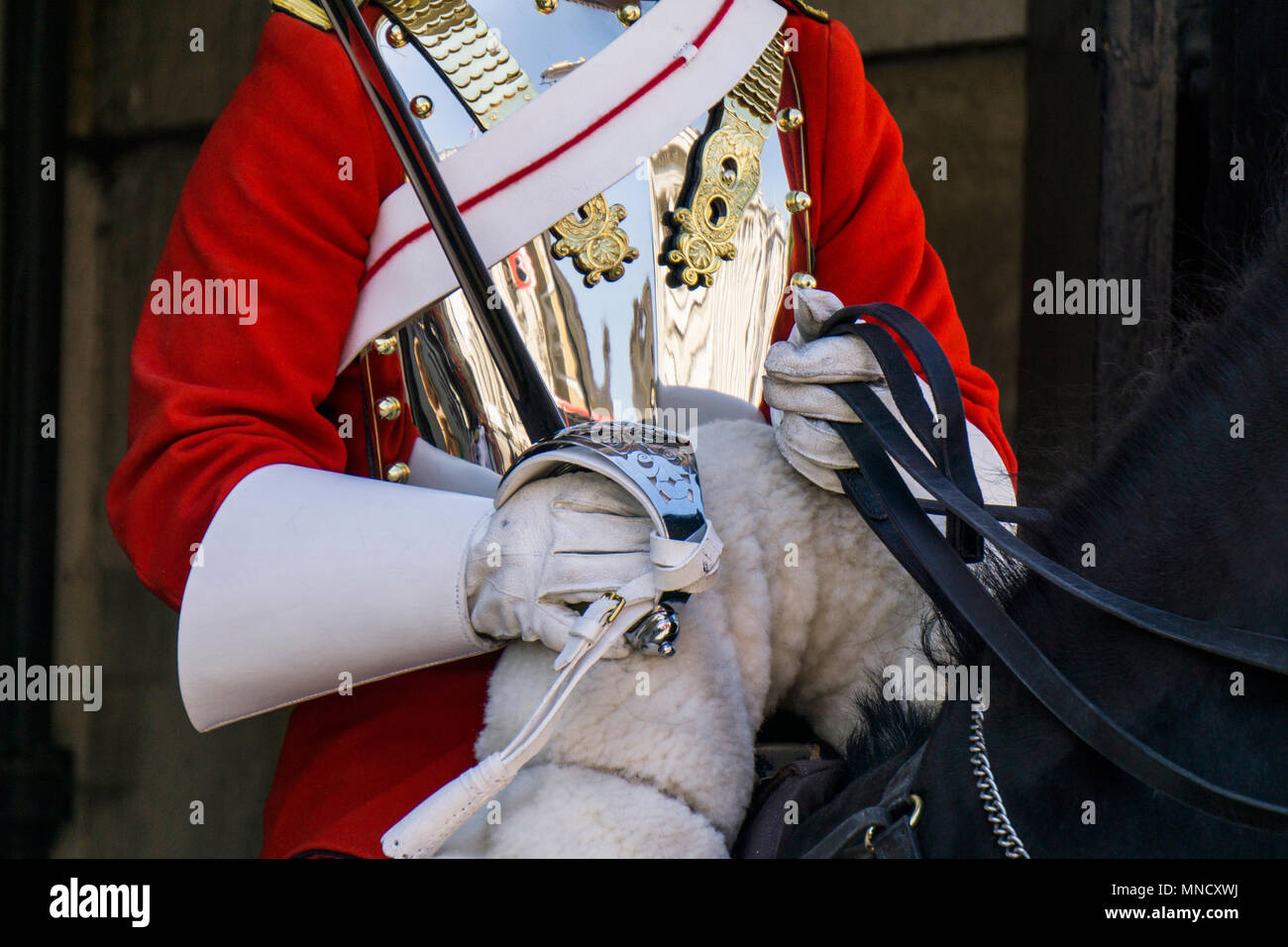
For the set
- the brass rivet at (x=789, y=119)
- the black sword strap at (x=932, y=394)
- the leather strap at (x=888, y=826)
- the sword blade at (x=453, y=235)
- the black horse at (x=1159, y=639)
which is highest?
the brass rivet at (x=789, y=119)

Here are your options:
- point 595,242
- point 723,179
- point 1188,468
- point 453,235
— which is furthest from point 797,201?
point 1188,468

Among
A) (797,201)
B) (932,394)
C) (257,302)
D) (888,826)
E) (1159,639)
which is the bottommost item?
(888,826)

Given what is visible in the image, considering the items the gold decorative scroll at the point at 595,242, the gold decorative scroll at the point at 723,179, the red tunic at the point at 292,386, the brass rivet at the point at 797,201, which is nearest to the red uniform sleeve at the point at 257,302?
the red tunic at the point at 292,386

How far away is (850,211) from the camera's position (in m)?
1.27

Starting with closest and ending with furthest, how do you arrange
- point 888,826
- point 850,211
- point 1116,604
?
point 1116,604
point 888,826
point 850,211

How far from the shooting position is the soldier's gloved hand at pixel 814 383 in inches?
33.9

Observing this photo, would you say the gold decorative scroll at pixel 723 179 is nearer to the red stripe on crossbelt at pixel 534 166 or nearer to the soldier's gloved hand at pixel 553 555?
the red stripe on crossbelt at pixel 534 166

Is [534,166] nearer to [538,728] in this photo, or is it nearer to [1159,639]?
[538,728]

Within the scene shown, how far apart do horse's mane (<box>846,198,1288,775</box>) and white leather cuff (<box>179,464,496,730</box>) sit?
0.37 metres

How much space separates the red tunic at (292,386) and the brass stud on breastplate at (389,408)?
0.02m

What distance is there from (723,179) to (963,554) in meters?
0.53

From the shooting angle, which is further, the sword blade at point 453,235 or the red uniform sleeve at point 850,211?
the red uniform sleeve at point 850,211

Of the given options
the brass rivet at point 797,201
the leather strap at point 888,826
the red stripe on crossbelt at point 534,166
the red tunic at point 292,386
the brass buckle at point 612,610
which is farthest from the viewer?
the brass rivet at point 797,201

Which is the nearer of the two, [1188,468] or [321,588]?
[1188,468]
